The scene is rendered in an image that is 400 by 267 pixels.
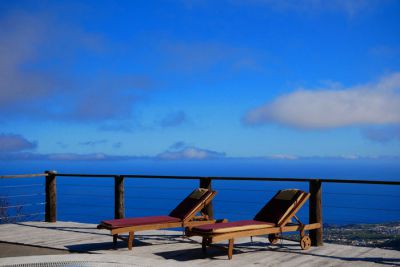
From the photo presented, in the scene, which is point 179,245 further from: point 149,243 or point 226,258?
point 226,258

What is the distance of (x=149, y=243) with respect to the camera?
233 inches

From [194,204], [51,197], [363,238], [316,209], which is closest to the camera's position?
[316,209]

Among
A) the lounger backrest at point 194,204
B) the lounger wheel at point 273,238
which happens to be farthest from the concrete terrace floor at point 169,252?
the lounger backrest at point 194,204

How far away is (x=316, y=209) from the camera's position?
18.8 ft

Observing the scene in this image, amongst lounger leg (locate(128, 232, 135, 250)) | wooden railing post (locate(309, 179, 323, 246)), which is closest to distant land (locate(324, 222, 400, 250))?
wooden railing post (locate(309, 179, 323, 246))

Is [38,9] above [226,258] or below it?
above

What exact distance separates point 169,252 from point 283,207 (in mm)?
1408

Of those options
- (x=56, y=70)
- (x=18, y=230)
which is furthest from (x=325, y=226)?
(x=56, y=70)

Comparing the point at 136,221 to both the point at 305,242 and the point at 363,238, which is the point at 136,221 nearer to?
the point at 305,242

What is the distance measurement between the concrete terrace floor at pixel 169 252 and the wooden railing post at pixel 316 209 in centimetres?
15

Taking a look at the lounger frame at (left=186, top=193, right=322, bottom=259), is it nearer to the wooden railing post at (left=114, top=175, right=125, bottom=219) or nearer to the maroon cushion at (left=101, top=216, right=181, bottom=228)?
the maroon cushion at (left=101, top=216, right=181, bottom=228)

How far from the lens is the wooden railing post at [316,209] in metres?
5.69

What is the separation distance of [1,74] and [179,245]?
1931cm

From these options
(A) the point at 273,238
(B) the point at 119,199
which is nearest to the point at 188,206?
(A) the point at 273,238
